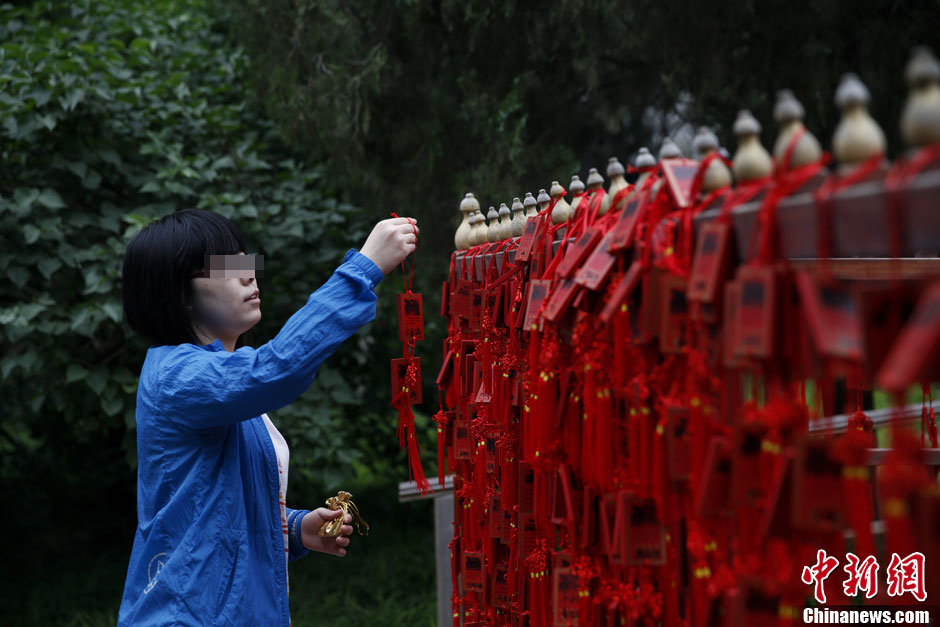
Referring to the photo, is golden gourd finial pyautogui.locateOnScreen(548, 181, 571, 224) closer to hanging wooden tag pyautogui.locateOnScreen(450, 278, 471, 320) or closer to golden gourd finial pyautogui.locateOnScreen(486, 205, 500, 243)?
golden gourd finial pyautogui.locateOnScreen(486, 205, 500, 243)

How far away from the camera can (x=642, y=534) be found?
1293 mm

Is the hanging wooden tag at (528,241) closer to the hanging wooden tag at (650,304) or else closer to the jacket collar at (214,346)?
the hanging wooden tag at (650,304)

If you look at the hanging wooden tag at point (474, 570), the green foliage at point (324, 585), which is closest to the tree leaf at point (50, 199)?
the green foliage at point (324, 585)

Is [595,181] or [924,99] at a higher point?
[595,181]

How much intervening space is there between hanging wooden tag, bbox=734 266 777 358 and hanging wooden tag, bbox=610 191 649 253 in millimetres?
294

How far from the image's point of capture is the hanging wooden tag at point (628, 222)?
1272mm

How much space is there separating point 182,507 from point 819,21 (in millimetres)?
3560

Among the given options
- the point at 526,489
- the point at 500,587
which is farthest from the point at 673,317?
the point at 500,587

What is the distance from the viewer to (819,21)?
415 centimetres

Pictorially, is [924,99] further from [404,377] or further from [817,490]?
[404,377]

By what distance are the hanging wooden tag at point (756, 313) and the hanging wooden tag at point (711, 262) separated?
0.06 m

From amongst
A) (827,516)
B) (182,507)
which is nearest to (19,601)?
(182,507)

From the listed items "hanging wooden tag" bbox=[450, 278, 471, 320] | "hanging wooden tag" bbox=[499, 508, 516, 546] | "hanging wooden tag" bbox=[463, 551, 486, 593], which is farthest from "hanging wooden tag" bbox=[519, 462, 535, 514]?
"hanging wooden tag" bbox=[450, 278, 471, 320]

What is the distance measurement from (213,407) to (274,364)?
176mm
